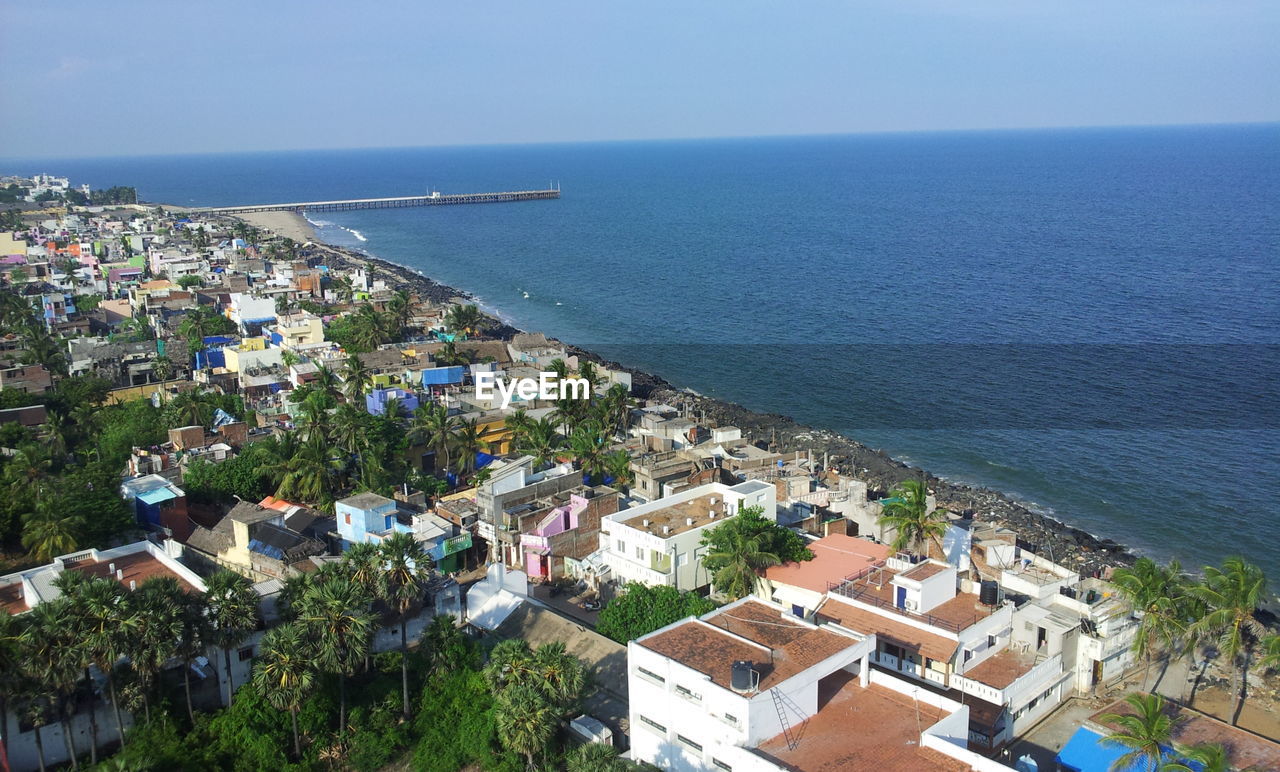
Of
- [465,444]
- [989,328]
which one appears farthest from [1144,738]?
[989,328]

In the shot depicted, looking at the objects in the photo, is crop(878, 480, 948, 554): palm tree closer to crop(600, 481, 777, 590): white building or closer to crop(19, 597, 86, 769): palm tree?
crop(600, 481, 777, 590): white building

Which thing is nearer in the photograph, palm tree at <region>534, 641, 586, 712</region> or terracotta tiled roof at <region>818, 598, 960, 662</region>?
palm tree at <region>534, 641, 586, 712</region>

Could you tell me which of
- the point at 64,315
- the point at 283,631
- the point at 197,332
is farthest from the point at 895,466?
the point at 64,315

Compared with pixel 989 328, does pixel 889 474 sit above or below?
below

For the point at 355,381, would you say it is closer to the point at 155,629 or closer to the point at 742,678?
the point at 155,629

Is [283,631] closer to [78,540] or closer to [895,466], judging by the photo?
[78,540]

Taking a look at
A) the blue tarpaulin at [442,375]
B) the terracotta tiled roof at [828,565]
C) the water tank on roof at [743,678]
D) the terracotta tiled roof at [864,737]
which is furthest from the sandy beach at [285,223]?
the terracotta tiled roof at [864,737]

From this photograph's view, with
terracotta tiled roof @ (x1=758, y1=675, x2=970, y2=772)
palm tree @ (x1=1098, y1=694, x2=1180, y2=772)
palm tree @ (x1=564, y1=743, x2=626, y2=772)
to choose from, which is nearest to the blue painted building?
palm tree @ (x1=564, y1=743, x2=626, y2=772)
